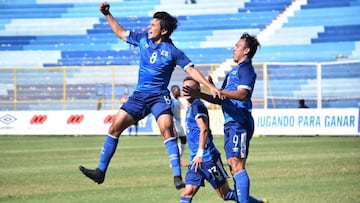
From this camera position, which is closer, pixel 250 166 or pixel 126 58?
pixel 250 166

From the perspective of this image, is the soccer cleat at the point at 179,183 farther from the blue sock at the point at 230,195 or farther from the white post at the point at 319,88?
the white post at the point at 319,88

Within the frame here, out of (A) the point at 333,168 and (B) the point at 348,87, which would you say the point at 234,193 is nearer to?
(A) the point at 333,168

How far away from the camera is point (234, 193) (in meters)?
10.7

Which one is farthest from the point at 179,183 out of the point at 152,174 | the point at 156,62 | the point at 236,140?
the point at 152,174

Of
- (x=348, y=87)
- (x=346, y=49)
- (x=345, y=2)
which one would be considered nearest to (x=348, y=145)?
(x=348, y=87)

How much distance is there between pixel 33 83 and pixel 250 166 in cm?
2334

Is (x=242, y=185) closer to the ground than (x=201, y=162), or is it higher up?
closer to the ground

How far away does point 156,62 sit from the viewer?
11.7 meters

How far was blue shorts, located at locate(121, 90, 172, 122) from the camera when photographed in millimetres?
11750

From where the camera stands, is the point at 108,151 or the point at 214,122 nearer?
the point at 108,151

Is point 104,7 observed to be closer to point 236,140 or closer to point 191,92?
point 191,92

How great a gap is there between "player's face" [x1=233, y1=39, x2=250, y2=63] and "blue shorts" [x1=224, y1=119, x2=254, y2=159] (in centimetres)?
77

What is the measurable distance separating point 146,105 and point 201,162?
170 centimetres

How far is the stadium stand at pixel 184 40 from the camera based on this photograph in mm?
38500
